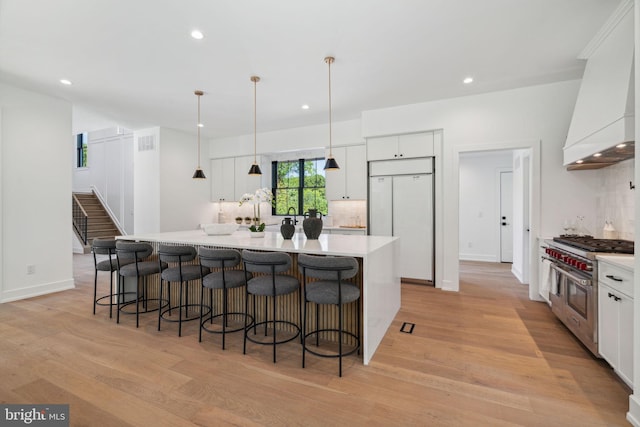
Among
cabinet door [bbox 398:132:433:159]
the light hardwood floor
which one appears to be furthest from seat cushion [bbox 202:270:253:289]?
cabinet door [bbox 398:132:433:159]

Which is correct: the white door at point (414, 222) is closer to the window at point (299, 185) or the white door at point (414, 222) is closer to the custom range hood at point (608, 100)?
the window at point (299, 185)

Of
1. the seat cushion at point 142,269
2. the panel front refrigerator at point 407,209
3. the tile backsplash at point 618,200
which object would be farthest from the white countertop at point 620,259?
the seat cushion at point 142,269

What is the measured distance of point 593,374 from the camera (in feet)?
7.31

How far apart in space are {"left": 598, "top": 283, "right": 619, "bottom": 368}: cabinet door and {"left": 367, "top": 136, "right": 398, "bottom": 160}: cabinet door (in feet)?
10.5

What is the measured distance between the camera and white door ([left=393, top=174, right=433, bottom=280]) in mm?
4660

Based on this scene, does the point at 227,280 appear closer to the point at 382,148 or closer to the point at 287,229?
the point at 287,229

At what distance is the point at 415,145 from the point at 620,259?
3022 millimetres

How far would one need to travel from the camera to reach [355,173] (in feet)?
17.9

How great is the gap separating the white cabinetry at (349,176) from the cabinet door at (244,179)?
1805mm

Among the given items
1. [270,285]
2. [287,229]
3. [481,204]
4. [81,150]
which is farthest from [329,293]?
[81,150]

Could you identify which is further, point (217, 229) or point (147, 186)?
point (147, 186)

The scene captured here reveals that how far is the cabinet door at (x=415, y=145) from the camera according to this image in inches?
183

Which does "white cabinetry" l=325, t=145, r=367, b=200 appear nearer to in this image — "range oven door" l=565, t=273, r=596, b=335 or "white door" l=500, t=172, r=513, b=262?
"range oven door" l=565, t=273, r=596, b=335

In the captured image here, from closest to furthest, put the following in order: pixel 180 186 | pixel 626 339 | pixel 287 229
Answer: pixel 626 339 → pixel 287 229 → pixel 180 186
